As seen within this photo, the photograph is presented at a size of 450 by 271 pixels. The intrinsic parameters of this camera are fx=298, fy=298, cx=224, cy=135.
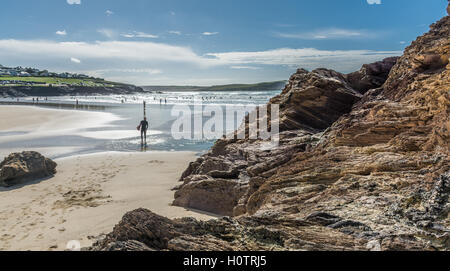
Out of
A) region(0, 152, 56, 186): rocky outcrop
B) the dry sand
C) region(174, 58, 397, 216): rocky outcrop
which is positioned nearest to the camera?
the dry sand

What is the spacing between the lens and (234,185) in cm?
821

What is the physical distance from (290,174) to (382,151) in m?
1.79

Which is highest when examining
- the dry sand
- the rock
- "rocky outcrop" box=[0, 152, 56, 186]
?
the rock

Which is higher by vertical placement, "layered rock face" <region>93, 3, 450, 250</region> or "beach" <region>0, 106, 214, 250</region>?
"layered rock face" <region>93, 3, 450, 250</region>

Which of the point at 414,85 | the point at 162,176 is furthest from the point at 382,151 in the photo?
the point at 162,176

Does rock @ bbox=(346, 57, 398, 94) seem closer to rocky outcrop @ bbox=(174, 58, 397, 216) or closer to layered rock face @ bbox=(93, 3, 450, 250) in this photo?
rocky outcrop @ bbox=(174, 58, 397, 216)

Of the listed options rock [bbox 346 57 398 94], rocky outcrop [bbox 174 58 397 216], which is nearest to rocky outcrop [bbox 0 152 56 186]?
rocky outcrop [bbox 174 58 397 216]

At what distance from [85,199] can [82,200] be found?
0.38 feet

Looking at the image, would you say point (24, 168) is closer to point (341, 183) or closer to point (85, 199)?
point (85, 199)

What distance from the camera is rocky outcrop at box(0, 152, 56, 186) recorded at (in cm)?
1148

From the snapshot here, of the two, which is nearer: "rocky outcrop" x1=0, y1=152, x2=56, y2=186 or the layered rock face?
the layered rock face
